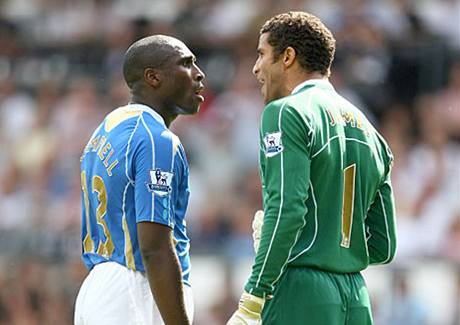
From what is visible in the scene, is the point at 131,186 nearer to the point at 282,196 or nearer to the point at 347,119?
the point at 282,196

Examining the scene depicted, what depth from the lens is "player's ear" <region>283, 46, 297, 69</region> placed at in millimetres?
5156

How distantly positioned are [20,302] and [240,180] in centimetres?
261

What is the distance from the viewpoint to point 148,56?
522 centimetres

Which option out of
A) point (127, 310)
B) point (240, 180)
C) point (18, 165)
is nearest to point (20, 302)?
point (18, 165)

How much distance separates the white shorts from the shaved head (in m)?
0.89

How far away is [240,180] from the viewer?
11.2 meters

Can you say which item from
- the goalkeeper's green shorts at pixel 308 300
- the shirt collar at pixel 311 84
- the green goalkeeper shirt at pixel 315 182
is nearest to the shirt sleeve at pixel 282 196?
the green goalkeeper shirt at pixel 315 182

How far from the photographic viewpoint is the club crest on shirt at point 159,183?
486 cm

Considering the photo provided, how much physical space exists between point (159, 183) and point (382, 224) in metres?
1.13

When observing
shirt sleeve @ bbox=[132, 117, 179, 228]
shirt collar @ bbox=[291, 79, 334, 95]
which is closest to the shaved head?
shirt sleeve @ bbox=[132, 117, 179, 228]

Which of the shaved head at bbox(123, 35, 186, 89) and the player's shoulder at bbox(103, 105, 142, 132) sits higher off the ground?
the shaved head at bbox(123, 35, 186, 89)

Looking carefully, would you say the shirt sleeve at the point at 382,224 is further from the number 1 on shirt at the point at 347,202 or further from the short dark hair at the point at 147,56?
the short dark hair at the point at 147,56

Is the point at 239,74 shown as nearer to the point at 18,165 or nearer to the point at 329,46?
the point at 18,165

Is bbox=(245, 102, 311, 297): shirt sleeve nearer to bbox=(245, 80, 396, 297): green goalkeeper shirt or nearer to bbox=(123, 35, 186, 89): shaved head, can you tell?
bbox=(245, 80, 396, 297): green goalkeeper shirt
